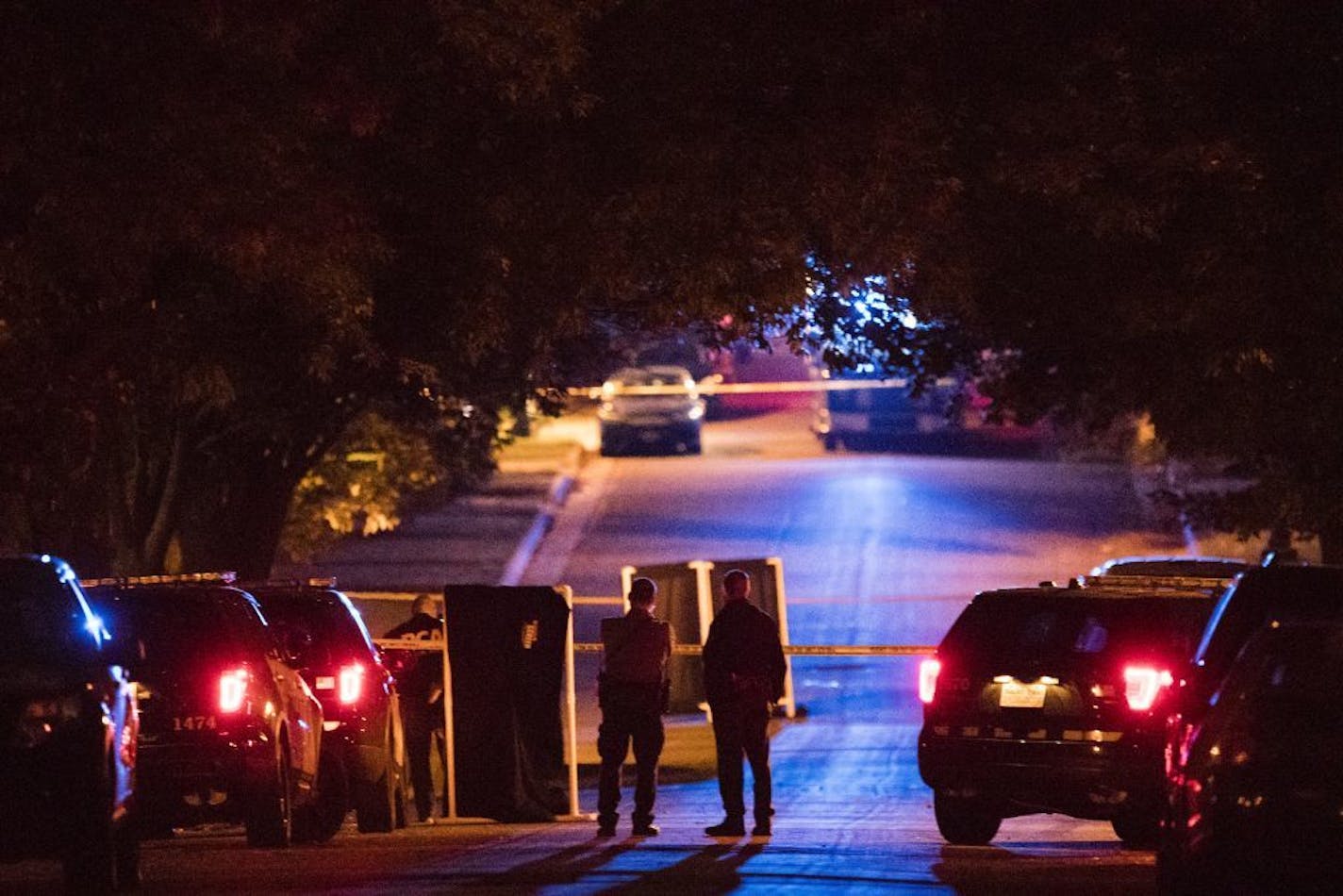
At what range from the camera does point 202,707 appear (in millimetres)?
14586

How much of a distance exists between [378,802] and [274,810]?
317 cm

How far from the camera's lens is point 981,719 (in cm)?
1579

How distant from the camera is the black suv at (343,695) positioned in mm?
17344

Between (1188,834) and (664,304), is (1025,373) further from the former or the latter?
(1188,834)

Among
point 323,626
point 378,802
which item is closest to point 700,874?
point 323,626

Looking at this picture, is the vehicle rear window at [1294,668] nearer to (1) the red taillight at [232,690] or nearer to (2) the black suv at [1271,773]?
(2) the black suv at [1271,773]

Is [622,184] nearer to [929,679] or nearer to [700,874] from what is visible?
[929,679]

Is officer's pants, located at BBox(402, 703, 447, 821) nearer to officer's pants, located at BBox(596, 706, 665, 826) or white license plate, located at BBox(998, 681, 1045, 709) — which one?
officer's pants, located at BBox(596, 706, 665, 826)

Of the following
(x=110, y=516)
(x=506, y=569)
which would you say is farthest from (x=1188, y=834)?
(x=506, y=569)

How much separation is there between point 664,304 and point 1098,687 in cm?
559

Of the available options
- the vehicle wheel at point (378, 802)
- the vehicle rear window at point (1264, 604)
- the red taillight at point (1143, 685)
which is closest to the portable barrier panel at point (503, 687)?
the vehicle wheel at point (378, 802)

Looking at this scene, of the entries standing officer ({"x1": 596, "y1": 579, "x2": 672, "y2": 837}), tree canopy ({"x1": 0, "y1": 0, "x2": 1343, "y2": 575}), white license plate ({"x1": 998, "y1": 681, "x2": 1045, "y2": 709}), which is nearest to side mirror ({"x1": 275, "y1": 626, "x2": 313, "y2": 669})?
standing officer ({"x1": 596, "y1": 579, "x2": 672, "y2": 837})

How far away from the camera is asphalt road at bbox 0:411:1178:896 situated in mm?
13391

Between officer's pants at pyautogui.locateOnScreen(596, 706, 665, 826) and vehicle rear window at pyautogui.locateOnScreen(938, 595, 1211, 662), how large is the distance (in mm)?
2187
